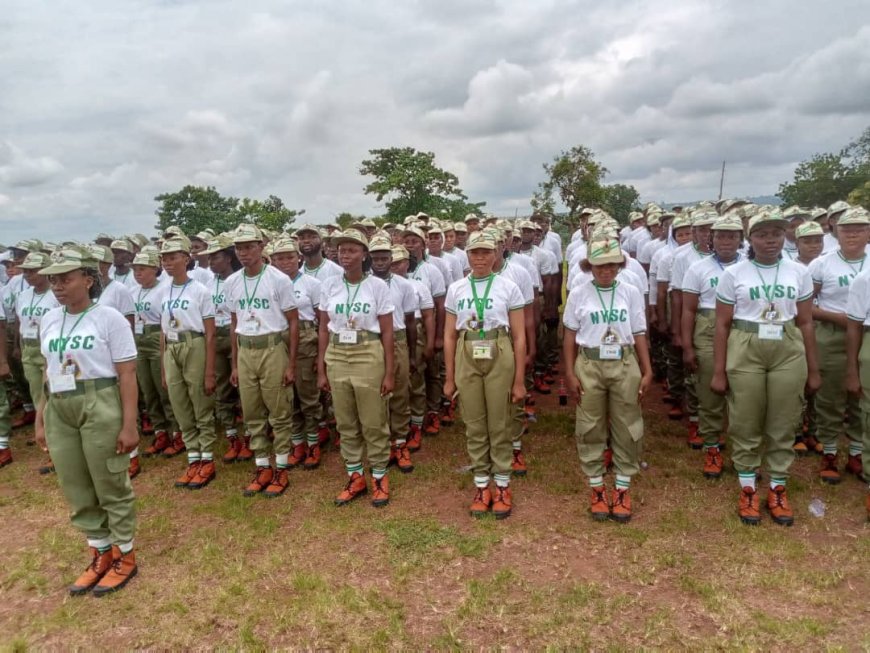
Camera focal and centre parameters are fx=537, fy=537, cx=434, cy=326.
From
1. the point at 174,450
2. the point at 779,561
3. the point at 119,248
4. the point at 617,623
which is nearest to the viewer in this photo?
the point at 617,623

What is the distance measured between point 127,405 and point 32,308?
149 inches

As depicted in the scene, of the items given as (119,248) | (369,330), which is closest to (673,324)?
(369,330)

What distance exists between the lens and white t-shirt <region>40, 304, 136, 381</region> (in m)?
3.83

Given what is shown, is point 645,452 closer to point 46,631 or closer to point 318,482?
point 318,482

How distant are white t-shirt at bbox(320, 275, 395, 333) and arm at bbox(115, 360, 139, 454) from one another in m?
1.78

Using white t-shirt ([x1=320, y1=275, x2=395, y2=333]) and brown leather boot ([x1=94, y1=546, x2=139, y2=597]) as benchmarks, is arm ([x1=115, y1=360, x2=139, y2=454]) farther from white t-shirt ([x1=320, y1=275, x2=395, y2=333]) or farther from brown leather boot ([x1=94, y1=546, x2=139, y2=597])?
white t-shirt ([x1=320, y1=275, x2=395, y2=333])

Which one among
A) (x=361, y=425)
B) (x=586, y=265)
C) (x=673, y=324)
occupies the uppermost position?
(x=586, y=265)

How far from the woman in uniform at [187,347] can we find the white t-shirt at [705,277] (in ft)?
16.6

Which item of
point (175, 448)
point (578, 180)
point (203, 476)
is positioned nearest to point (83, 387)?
point (203, 476)

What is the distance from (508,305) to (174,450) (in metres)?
4.91

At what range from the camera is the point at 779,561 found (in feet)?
13.4

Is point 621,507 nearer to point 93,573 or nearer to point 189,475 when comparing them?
point 93,573

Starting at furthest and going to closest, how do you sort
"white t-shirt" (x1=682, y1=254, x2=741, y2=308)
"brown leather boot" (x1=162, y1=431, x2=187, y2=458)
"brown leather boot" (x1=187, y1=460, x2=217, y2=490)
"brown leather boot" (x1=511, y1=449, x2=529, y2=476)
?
"brown leather boot" (x1=162, y1=431, x2=187, y2=458), "brown leather boot" (x1=187, y1=460, x2=217, y2=490), "brown leather boot" (x1=511, y1=449, x2=529, y2=476), "white t-shirt" (x1=682, y1=254, x2=741, y2=308)

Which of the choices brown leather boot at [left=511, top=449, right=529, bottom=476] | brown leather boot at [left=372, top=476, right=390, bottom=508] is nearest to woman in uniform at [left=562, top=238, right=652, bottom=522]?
brown leather boot at [left=511, top=449, right=529, bottom=476]
